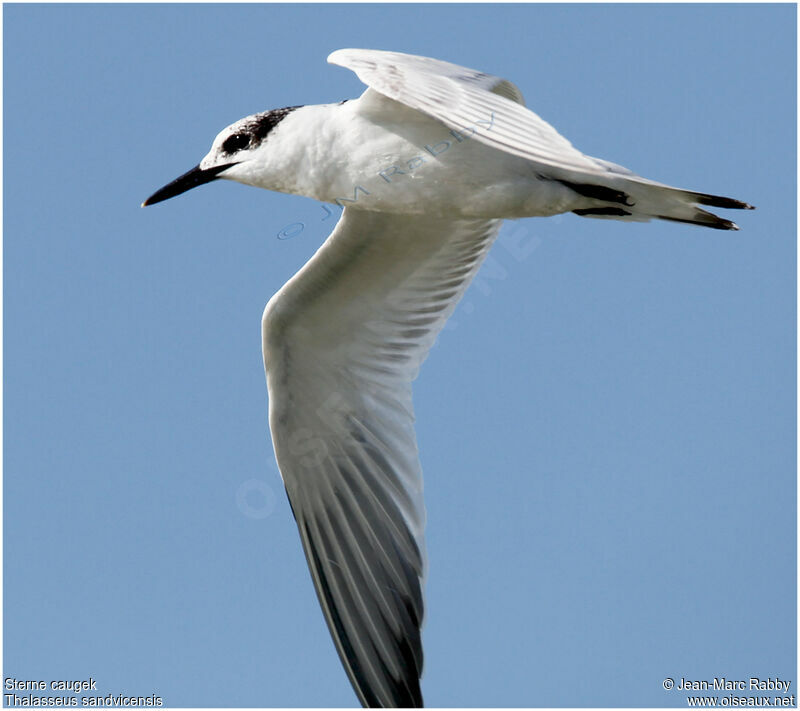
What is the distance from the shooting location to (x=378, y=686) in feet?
24.3

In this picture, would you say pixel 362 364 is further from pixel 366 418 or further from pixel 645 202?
pixel 645 202

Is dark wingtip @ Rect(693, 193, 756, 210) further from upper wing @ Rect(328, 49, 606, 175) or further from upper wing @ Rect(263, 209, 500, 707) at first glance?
upper wing @ Rect(263, 209, 500, 707)

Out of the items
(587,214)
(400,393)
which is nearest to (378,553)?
(400,393)

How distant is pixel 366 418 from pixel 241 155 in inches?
65.0

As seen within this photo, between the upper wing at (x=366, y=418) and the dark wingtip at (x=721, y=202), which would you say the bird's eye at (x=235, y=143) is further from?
the dark wingtip at (x=721, y=202)

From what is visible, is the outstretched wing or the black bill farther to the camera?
the black bill

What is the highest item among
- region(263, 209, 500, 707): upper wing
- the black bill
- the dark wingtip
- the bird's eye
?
the bird's eye

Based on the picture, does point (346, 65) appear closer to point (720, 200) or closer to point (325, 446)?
point (720, 200)

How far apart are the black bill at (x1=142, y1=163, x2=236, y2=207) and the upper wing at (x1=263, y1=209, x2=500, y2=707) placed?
735mm

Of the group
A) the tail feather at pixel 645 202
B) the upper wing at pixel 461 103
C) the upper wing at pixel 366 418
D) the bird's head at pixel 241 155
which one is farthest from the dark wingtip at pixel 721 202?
the bird's head at pixel 241 155

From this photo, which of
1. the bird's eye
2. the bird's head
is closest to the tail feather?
the bird's head

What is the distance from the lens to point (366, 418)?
25.2 feet

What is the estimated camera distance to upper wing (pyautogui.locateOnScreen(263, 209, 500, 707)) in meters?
7.39

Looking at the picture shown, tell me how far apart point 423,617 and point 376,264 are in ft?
5.80
